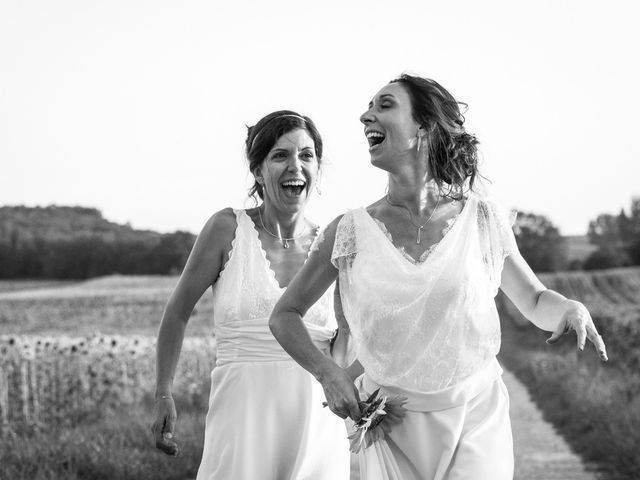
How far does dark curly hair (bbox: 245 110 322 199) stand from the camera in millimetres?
4922

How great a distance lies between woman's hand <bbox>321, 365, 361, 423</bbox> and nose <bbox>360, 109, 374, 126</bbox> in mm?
895

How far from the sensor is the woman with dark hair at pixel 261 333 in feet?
14.8

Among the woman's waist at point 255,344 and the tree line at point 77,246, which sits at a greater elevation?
the tree line at point 77,246

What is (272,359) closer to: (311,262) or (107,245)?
(311,262)

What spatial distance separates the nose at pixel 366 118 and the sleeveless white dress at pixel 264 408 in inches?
43.5

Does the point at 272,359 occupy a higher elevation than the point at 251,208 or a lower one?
lower

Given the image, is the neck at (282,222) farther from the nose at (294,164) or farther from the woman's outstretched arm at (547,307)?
the woman's outstretched arm at (547,307)

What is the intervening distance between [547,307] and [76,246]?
5022cm

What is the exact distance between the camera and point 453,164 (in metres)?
3.84

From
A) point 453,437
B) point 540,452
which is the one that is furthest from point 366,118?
point 540,452

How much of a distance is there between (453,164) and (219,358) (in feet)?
5.01

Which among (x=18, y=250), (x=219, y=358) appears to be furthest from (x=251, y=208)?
(x=18, y=250)

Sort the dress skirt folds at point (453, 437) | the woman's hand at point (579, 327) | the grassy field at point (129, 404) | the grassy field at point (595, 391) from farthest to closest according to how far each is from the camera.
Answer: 1. the grassy field at point (595, 391)
2. the grassy field at point (129, 404)
3. the dress skirt folds at point (453, 437)
4. the woman's hand at point (579, 327)

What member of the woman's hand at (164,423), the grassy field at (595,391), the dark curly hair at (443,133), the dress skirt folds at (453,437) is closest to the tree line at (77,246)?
the grassy field at (595,391)
